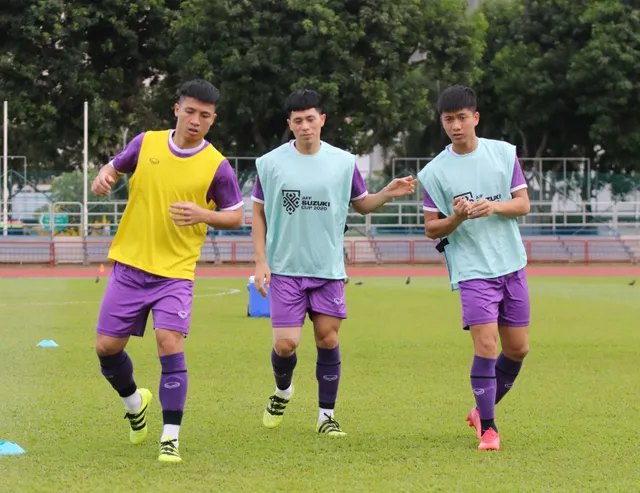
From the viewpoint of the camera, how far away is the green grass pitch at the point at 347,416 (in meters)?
6.84

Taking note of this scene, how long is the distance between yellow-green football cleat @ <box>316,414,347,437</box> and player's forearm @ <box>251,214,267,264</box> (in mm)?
1111

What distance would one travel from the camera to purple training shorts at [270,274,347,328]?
8.51m

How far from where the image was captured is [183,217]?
7398 mm

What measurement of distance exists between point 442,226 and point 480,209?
1.17 feet

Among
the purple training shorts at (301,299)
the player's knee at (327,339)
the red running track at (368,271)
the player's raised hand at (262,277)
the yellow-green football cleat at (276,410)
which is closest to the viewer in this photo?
the player's raised hand at (262,277)

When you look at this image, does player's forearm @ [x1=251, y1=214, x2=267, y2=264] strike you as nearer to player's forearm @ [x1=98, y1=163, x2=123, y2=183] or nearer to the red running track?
player's forearm @ [x1=98, y1=163, x2=123, y2=183]

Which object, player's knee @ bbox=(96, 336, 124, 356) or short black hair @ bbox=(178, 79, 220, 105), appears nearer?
short black hair @ bbox=(178, 79, 220, 105)

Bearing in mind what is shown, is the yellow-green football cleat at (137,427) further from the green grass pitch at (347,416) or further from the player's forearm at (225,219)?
the player's forearm at (225,219)

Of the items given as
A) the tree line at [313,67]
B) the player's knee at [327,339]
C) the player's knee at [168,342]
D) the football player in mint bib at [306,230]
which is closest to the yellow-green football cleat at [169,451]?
the player's knee at [168,342]

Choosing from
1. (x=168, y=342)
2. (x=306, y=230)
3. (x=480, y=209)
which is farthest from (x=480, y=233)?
(x=168, y=342)

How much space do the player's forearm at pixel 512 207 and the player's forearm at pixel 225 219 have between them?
154 centimetres

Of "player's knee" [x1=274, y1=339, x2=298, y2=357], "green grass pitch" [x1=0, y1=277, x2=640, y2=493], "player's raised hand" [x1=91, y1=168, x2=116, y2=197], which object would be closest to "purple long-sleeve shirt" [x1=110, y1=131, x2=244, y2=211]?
"player's raised hand" [x1=91, y1=168, x2=116, y2=197]

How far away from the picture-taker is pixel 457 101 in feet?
26.5

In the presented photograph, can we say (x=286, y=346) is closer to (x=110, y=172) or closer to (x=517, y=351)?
(x=517, y=351)
